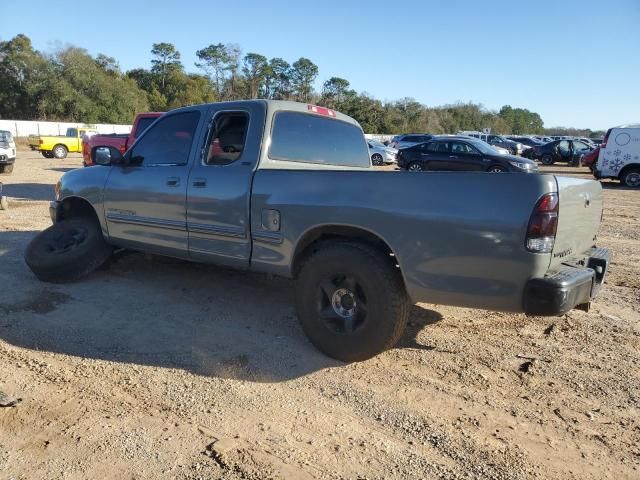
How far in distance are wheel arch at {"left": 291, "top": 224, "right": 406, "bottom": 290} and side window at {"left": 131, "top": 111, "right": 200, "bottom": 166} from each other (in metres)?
1.51

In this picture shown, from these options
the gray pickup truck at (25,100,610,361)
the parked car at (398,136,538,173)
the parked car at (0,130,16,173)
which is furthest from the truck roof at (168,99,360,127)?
the parked car at (0,130,16,173)

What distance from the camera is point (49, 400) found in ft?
10.7

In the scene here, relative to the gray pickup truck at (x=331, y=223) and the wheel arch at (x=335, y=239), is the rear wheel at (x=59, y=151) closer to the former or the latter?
the gray pickup truck at (x=331, y=223)

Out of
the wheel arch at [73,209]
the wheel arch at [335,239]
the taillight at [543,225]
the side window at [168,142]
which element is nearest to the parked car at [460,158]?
the wheel arch at [73,209]

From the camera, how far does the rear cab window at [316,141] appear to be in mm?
4641

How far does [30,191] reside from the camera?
44.5ft

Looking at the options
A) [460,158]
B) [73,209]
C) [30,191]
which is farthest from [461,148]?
[73,209]

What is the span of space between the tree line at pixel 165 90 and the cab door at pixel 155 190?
198ft

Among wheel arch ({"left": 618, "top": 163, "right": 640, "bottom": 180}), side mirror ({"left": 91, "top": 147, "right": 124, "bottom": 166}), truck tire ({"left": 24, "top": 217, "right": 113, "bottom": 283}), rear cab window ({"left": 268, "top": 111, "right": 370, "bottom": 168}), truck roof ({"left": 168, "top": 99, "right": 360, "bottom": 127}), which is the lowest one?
truck tire ({"left": 24, "top": 217, "right": 113, "bottom": 283})

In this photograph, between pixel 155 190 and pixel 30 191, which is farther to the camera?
pixel 30 191

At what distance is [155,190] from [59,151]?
27.4 m

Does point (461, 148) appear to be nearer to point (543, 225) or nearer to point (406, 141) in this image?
point (406, 141)

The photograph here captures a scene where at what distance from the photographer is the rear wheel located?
2861 centimetres

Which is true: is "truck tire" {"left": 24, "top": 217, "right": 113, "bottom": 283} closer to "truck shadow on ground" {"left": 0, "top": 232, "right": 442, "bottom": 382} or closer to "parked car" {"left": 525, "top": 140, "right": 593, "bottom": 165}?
"truck shadow on ground" {"left": 0, "top": 232, "right": 442, "bottom": 382}
